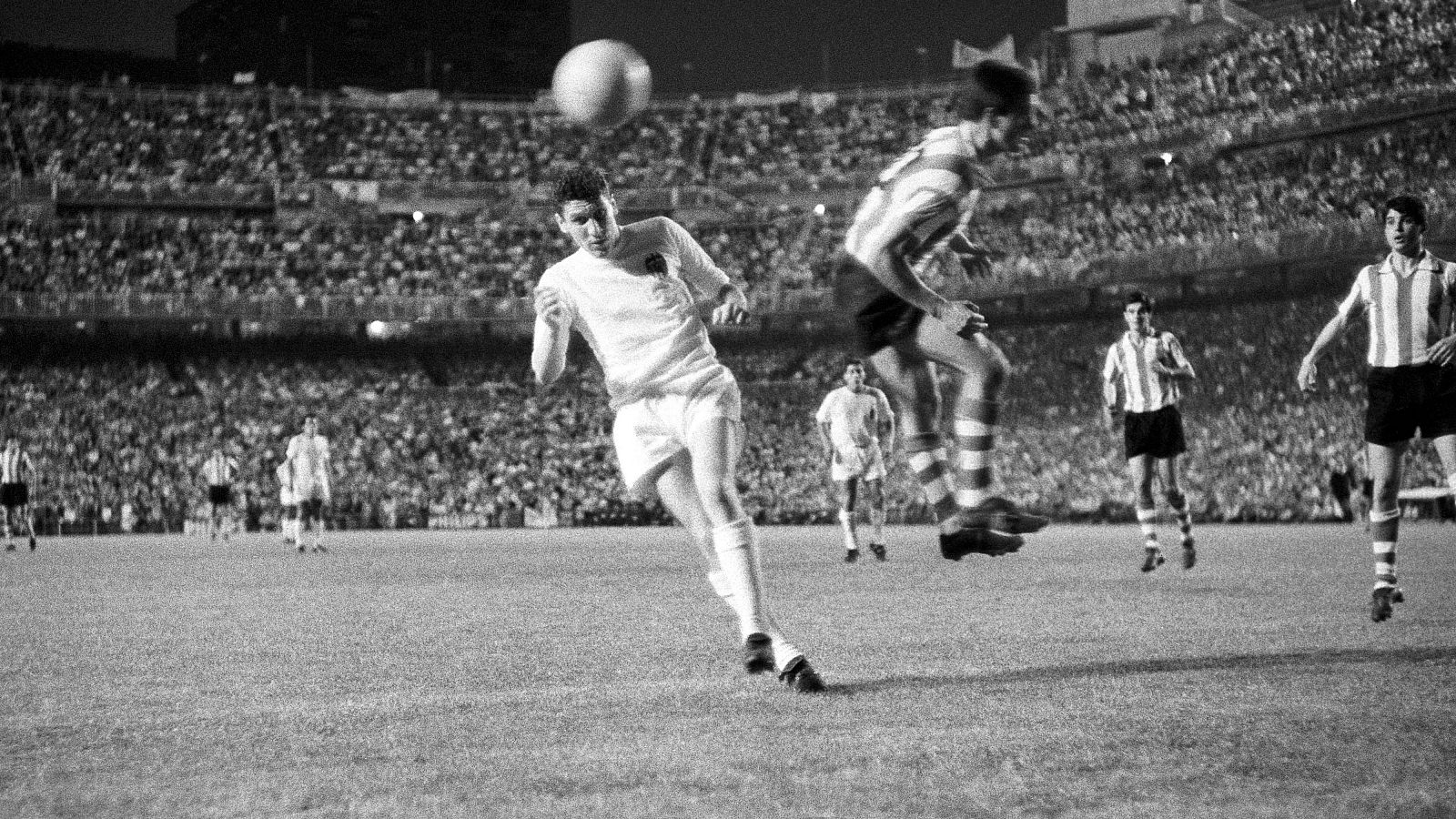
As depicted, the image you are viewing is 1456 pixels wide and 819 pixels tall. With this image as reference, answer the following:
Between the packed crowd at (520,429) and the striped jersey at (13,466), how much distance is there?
1362 cm

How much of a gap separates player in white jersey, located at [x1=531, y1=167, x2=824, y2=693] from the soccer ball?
15.3 feet

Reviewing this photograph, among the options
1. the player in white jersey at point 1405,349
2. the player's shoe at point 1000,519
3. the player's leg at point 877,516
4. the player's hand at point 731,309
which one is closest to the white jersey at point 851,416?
the player's leg at point 877,516

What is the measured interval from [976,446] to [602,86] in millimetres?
6224

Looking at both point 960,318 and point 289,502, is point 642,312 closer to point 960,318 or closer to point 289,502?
point 960,318

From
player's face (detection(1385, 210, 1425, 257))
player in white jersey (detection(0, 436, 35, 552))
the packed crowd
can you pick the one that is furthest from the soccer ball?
the packed crowd

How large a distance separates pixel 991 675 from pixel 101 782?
4068mm

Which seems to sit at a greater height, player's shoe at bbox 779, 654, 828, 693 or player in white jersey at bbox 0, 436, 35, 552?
player in white jersey at bbox 0, 436, 35, 552

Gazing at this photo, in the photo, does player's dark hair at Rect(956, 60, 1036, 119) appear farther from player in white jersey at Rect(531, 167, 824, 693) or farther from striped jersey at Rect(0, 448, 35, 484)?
striped jersey at Rect(0, 448, 35, 484)

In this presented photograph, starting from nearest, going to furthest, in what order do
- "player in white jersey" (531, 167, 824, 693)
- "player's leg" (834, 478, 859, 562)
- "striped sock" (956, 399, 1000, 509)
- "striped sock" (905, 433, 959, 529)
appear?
1. "striped sock" (956, 399, 1000, 509)
2. "striped sock" (905, 433, 959, 529)
3. "player in white jersey" (531, 167, 824, 693)
4. "player's leg" (834, 478, 859, 562)

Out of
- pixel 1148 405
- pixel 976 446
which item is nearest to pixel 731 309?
pixel 976 446

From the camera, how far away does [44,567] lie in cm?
2189

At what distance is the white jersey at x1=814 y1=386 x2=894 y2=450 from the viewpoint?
20609 mm

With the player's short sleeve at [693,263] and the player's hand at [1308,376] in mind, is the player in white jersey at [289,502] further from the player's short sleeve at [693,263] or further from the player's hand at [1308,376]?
the player's short sleeve at [693,263]

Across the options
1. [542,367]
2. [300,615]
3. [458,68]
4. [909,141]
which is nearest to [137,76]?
[458,68]
